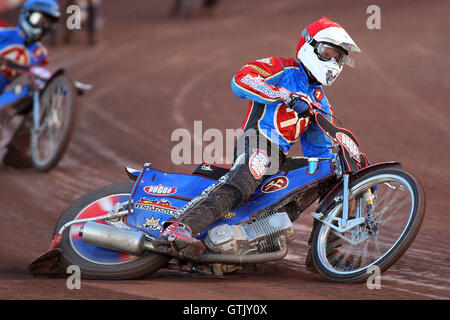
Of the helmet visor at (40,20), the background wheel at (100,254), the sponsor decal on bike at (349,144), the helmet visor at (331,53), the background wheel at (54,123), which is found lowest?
the background wheel at (100,254)

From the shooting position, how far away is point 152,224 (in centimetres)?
624

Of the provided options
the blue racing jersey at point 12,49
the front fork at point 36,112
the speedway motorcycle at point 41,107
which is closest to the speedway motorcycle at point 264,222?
the speedway motorcycle at point 41,107

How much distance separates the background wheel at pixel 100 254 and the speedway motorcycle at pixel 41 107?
12.9 feet

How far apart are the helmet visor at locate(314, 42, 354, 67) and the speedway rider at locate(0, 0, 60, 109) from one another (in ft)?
17.6

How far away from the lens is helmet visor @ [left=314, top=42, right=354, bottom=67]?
6199 millimetres

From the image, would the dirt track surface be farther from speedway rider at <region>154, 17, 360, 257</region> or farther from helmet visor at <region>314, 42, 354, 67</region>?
helmet visor at <region>314, 42, 354, 67</region>

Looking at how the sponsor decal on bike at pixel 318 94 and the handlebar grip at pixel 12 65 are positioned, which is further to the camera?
the handlebar grip at pixel 12 65

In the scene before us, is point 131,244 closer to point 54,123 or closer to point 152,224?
→ point 152,224

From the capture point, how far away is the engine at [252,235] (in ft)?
19.4

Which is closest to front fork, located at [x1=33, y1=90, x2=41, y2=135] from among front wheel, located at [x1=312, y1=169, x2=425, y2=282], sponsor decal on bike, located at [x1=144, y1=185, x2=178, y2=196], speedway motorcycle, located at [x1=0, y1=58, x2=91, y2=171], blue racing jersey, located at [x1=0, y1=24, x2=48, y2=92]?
speedway motorcycle, located at [x1=0, y1=58, x2=91, y2=171]

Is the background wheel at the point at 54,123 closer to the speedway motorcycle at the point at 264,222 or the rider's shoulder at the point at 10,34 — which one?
the rider's shoulder at the point at 10,34

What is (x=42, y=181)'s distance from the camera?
982 cm
